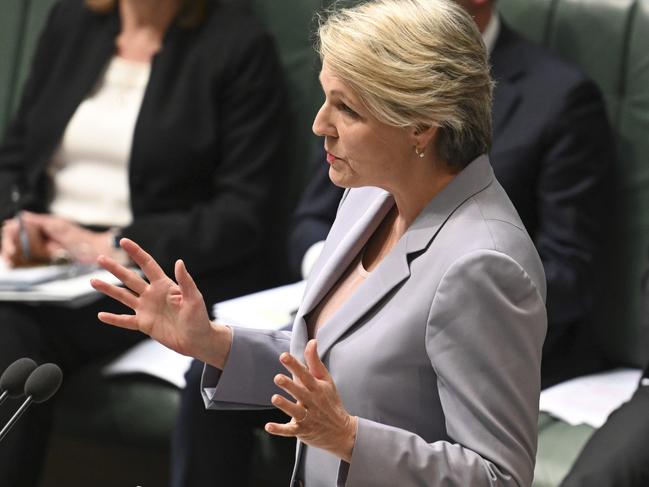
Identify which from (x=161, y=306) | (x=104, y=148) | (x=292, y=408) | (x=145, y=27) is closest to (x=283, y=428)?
(x=292, y=408)

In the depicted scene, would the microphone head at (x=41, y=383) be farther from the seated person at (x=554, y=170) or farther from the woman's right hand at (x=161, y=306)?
the seated person at (x=554, y=170)

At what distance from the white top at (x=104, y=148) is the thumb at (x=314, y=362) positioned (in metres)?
1.75

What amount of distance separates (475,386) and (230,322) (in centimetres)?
107

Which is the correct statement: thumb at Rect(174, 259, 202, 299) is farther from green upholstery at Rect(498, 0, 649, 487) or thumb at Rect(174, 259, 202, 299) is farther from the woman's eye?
green upholstery at Rect(498, 0, 649, 487)

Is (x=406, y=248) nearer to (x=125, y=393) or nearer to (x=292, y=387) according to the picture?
(x=292, y=387)

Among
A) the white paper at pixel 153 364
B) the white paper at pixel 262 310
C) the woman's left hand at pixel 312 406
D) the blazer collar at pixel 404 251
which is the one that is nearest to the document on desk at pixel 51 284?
the white paper at pixel 153 364

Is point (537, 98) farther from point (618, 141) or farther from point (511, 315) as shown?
point (511, 315)

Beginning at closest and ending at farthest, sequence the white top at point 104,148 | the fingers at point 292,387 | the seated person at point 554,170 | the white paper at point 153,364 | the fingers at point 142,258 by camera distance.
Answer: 1. the fingers at point 292,387
2. the fingers at point 142,258
3. the seated person at point 554,170
4. the white paper at point 153,364
5. the white top at point 104,148

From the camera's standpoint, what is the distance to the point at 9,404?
8.54 ft

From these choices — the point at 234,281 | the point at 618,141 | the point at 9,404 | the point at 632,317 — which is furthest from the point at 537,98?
the point at 9,404

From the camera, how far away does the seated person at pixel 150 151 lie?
296 centimetres

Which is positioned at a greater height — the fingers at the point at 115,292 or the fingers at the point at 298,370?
the fingers at the point at 298,370

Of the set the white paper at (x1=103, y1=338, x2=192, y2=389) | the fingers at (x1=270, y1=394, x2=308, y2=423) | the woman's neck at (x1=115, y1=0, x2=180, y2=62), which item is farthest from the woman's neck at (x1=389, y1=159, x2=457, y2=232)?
the woman's neck at (x1=115, y1=0, x2=180, y2=62)

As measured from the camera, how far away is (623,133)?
2830 millimetres
